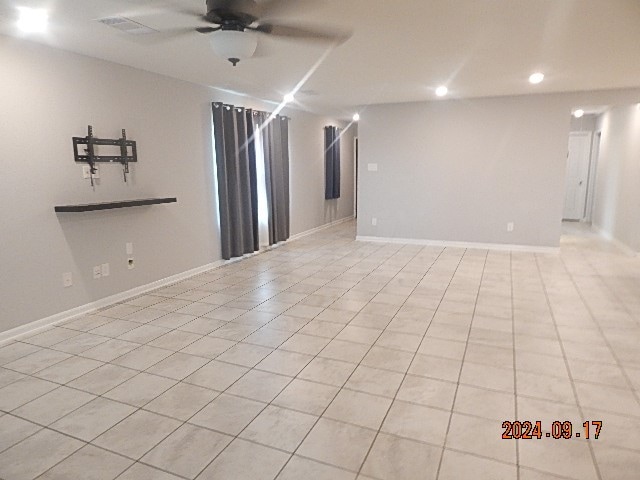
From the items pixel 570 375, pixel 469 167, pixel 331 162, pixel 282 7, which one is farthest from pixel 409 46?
pixel 331 162

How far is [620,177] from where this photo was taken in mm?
6531

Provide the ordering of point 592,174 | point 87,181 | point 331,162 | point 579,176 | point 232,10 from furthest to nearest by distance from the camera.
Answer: point 579,176
point 592,174
point 331,162
point 87,181
point 232,10

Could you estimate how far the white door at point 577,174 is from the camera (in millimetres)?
8781

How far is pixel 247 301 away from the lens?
157 inches

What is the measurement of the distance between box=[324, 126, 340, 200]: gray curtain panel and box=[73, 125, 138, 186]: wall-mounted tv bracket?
4721 mm

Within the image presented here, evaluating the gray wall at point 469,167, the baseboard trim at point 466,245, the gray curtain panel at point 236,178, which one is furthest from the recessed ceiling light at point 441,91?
the gray curtain panel at point 236,178

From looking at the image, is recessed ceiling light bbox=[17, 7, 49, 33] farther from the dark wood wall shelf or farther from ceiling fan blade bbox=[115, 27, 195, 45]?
the dark wood wall shelf

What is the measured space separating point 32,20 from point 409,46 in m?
2.77

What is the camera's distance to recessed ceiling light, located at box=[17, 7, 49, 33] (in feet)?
8.64

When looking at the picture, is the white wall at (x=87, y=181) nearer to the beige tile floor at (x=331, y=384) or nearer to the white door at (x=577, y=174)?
the beige tile floor at (x=331, y=384)

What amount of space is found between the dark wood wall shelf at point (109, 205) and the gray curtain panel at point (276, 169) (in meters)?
2.03

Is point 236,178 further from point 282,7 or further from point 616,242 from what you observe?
point 616,242

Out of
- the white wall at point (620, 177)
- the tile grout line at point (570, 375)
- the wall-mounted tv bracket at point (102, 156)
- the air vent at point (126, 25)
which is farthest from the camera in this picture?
the white wall at point (620, 177)

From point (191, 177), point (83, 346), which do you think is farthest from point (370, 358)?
point (191, 177)
